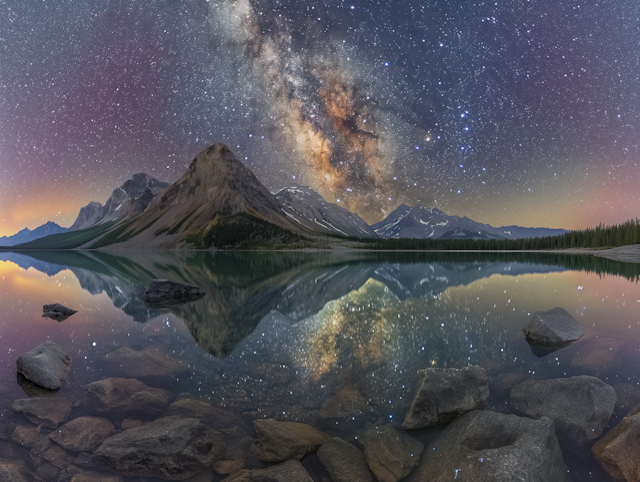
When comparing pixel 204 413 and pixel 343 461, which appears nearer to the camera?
pixel 343 461

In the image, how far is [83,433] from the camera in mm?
9180

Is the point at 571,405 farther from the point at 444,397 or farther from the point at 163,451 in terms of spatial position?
the point at 163,451

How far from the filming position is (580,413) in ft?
31.4

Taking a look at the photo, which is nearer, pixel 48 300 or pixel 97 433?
pixel 97 433

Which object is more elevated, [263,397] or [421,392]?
[421,392]

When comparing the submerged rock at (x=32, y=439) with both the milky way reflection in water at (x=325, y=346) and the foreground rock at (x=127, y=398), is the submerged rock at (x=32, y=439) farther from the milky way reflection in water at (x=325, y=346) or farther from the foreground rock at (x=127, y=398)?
the foreground rock at (x=127, y=398)

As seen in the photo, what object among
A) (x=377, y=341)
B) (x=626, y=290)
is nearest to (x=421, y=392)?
(x=377, y=341)

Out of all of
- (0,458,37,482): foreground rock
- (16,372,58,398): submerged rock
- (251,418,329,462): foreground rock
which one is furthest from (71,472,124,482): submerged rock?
(16,372,58,398): submerged rock

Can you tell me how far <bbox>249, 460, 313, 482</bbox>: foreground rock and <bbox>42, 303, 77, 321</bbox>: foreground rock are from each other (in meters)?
23.4

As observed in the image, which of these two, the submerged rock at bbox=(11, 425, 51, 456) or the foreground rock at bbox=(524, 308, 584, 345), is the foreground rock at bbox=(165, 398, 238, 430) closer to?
the submerged rock at bbox=(11, 425, 51, 456)

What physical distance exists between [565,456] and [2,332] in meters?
27.7

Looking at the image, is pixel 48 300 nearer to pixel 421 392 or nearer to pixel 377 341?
pixel 377 341

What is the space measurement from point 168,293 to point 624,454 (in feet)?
101

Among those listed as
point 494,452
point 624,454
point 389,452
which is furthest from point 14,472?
point 624,454
